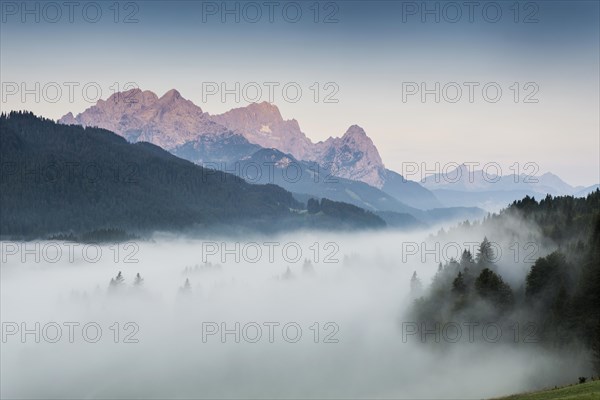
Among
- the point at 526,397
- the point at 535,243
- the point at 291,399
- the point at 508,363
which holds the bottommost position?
the point at 291,399

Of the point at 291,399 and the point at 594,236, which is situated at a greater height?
the point at 594,236

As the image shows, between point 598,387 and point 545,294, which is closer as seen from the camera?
point 598,387

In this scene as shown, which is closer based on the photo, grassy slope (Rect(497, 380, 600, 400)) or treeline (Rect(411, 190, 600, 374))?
grassy slope (Rect(497, 380, 600, 400))

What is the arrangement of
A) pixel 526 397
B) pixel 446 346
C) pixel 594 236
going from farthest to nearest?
pixel 446 346, pixel 594 236, pixel 526 397

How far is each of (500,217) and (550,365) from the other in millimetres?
88155

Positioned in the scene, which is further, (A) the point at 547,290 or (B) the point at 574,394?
(A) the point at 547,290

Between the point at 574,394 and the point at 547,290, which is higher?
the point at 547,290

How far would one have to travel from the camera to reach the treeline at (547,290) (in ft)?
373

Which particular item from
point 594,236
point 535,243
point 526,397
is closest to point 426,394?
point 535,243

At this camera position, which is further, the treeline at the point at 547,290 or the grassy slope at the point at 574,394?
the treeline at the point at 547,290

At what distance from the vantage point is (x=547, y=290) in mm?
127250

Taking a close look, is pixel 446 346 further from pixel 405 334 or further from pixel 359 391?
pixel 359 391

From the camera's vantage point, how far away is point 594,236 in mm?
123812

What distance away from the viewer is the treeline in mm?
113706
